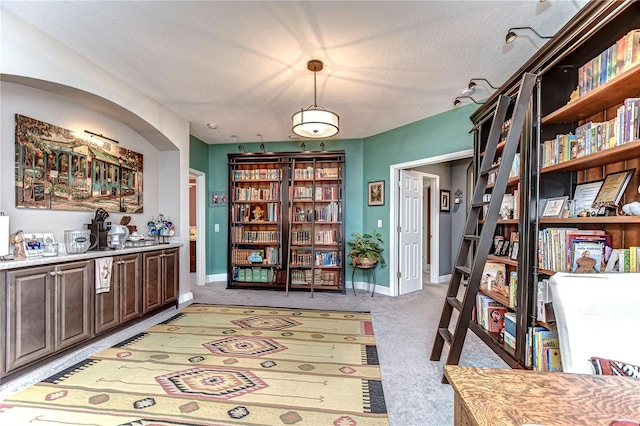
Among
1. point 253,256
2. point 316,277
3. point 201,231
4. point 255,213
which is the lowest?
point 316,277

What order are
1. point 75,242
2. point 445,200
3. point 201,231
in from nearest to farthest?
point 75,242 < point 201,231 < point 445,200

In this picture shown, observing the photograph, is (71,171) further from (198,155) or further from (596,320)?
(596,320)

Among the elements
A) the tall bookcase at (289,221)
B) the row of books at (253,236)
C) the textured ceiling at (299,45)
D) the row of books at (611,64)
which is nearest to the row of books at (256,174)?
the tall bookcase at (289,221)

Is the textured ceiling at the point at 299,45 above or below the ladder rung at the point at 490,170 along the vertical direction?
above

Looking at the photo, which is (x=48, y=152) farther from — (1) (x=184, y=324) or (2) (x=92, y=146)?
(1) (x=184, y=324)

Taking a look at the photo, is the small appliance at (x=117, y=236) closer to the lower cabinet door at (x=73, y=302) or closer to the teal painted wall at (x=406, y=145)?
the lower cabinet door at (x=73, y=302)

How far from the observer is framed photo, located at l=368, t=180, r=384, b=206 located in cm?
506

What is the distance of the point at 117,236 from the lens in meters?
3.36

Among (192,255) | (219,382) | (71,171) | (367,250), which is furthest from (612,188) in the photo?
(192,255)

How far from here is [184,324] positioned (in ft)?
11.3

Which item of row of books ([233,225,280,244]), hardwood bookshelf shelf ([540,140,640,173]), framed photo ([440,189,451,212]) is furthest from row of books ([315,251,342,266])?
hardwood bookshelf shelf ([540,140,640,173])

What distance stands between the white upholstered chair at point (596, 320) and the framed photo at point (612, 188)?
0.71m

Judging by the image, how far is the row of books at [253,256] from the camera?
5332mm

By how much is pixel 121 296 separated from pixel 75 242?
679mm
